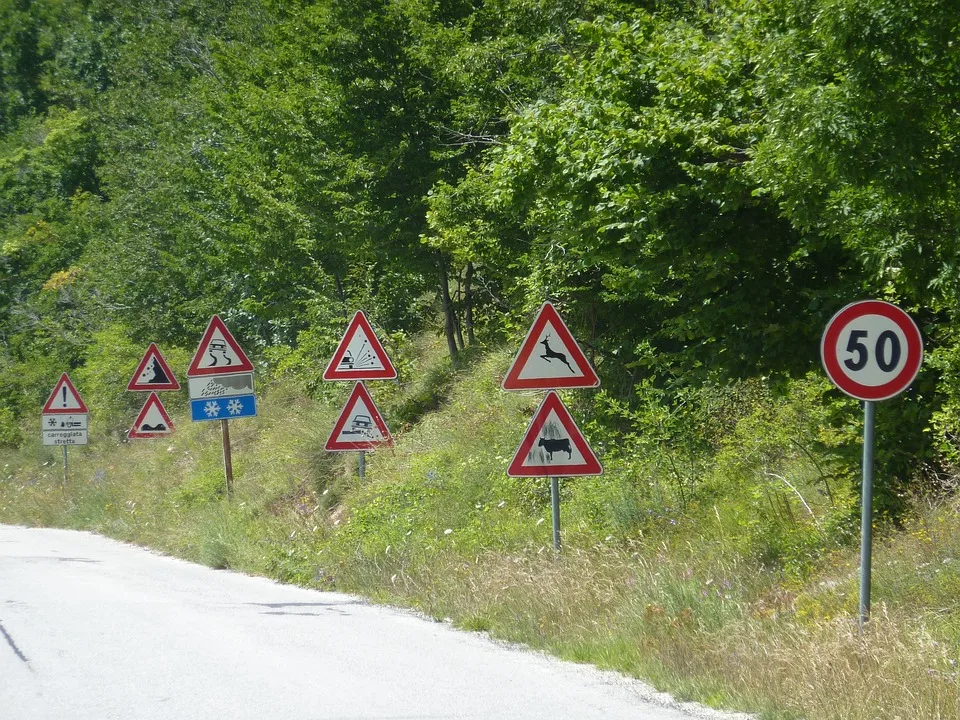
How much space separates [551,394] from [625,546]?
1582 millimetres

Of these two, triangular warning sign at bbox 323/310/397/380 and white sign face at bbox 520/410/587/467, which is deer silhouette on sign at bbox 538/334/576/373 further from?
triangular warning sign at bbox 323/310/397/380

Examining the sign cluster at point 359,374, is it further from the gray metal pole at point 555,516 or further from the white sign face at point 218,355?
the gray metal pole at point 555,516

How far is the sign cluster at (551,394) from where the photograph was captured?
10.5 m

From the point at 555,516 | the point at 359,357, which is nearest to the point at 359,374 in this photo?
the point at 359,357

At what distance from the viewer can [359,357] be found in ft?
45.6

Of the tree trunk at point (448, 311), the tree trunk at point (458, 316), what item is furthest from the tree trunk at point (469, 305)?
the tree trunk at point (448, 311)

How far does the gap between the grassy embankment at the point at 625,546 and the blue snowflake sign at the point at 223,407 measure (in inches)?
58.5

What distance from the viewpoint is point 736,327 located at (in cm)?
1075

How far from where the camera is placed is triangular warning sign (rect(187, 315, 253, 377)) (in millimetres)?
16188

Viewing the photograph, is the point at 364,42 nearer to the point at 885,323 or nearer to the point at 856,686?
the point at 885,323

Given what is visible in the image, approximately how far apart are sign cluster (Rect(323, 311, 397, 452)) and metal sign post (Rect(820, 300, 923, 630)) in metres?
7.24

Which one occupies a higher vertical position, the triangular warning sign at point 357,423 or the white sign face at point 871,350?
the white sign face at point 871,350

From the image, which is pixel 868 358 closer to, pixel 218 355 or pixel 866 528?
pixel 866 528

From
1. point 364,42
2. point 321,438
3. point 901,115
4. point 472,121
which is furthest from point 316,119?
Answer: point 901,115
